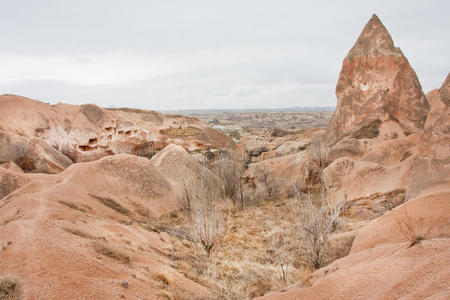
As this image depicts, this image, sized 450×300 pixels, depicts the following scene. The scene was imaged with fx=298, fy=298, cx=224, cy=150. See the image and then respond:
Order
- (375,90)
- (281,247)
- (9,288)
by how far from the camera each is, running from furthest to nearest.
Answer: (375,90) < (281,247) < (9,288)

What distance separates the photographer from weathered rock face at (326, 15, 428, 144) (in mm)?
16469

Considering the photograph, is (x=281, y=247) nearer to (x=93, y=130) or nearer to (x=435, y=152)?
(x=435, y=152)

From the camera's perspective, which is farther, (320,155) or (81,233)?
(320,155)

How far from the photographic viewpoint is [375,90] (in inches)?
687

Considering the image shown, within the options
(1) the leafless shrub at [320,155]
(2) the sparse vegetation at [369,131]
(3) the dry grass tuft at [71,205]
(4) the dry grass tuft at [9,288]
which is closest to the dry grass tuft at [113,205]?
(3) the dry grass tuft at [71,205]

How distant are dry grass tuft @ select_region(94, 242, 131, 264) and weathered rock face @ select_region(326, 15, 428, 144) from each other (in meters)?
14.5

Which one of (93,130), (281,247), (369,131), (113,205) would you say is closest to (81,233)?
(113,205)

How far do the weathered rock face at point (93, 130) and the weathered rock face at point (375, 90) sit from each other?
15.2m

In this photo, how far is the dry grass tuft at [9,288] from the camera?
415 centimetres

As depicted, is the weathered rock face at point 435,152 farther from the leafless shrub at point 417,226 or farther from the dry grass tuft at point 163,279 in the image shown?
the dry grass tuft at point 163,279

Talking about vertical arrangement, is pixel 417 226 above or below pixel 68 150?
below

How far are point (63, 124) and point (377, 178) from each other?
2489 cm

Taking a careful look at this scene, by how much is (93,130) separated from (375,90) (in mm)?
23252

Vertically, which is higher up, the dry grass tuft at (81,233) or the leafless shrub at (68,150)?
the leafless shrub at (68,150)
